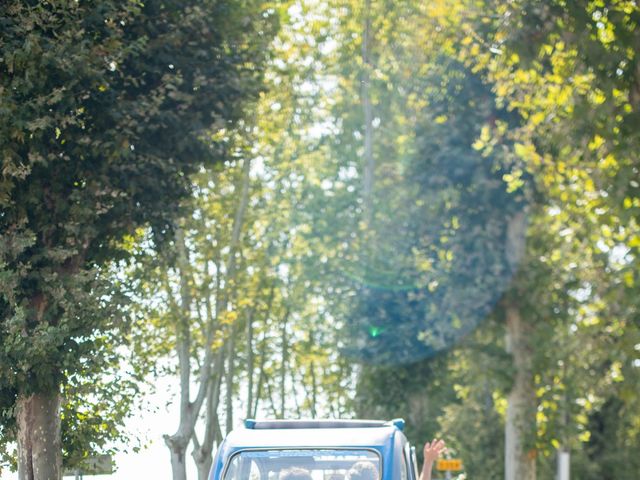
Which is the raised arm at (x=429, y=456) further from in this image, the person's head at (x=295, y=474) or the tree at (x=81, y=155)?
the tree at (x=81, y=155)

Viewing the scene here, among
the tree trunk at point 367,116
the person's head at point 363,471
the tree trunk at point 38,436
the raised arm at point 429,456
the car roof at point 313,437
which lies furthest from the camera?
the tree trunk at point 367,116

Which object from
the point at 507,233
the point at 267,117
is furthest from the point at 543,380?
the point at 267,117

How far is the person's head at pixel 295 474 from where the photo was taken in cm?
1455

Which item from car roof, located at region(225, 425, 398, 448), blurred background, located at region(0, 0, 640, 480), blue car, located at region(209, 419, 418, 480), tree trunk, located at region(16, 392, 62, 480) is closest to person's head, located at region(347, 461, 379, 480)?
blue car, located at region(209, 419, 418, 480)

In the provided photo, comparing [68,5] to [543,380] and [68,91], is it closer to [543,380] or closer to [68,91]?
[68,91]

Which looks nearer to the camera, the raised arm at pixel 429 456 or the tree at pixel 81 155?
the raised arm at pixel 429 456

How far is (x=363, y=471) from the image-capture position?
1459cm

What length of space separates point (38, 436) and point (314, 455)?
8776 millimetres

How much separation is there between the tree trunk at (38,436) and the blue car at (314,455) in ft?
25.3

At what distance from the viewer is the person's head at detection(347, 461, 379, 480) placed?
14534 millimetres

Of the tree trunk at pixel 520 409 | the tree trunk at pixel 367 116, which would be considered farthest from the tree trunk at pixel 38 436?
the tree trunk at pixel 367 116

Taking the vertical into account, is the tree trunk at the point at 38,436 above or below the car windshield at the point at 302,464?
above

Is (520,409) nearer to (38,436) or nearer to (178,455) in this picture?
(178,455)

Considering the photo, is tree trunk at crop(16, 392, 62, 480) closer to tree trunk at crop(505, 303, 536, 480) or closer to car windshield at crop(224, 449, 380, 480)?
car windshield at crop(224, 449, 380, 480)
